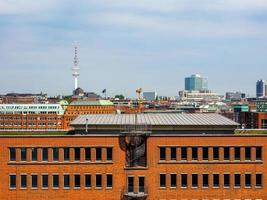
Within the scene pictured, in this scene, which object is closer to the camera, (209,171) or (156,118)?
(209,171)

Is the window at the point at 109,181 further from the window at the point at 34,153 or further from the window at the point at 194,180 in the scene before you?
the window at the point at 194,180

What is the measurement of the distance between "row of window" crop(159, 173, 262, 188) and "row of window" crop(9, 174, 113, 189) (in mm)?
7297

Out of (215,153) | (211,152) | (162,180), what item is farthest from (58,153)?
(215,153)

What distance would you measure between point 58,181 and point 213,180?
1887 centimetres

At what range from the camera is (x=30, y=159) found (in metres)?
62.3

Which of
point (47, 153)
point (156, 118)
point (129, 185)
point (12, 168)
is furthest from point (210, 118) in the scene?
point (12, 168)

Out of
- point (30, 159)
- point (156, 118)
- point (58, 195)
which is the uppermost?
point (156, 118)

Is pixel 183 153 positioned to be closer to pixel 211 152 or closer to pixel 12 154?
pixel 211 152

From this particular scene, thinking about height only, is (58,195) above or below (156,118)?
below

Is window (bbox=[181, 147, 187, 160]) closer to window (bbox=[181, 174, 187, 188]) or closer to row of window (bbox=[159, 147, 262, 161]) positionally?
row of window (bbox=[159, 147, 262, 161])

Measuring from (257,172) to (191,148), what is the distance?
27.9 feet

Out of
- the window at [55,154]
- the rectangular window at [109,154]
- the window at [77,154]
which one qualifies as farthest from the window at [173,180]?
the window at [55,154]

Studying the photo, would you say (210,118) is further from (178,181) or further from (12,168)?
(12,168)

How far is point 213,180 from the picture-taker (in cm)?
6272
